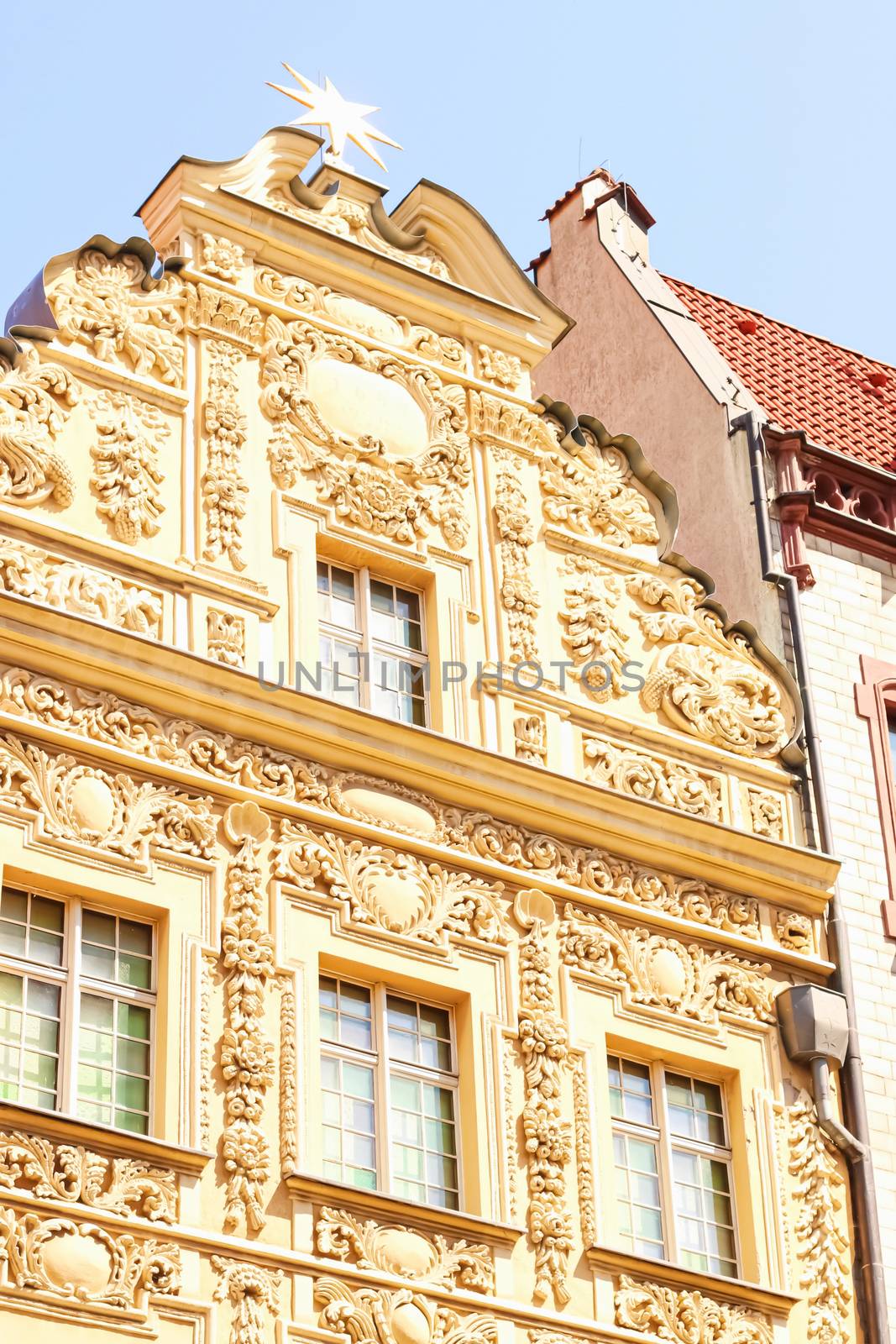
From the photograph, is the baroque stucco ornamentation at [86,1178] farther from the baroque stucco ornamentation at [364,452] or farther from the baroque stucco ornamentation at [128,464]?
the baroque stucco ornamentation at [364,452]

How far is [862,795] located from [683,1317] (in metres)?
4.60

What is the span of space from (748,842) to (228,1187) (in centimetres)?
490

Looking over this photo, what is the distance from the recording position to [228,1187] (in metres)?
14.8

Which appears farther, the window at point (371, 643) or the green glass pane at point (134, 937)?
the window at point (371, 643)

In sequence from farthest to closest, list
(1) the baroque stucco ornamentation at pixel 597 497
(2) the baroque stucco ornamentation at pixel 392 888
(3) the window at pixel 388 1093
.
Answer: (1) the baroque stucco ornamentation at pixel 597 497, (2) the baroque stucco ornamentation at pixel 392 888, (3) the window at pixel 388 1093

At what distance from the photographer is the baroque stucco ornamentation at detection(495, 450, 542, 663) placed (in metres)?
18.2

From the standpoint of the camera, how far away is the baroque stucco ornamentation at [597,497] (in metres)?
19.2

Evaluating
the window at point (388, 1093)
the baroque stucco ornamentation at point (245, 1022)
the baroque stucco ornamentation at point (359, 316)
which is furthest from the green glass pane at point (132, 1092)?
the baroque stucco ornamentation at point (359, 316)

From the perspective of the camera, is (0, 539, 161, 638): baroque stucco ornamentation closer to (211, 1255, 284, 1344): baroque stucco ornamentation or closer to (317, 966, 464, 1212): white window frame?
(317, 966, 464, 1212): white window frame

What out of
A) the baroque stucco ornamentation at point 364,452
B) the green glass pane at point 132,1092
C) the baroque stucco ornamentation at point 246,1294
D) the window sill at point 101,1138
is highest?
the baroque stucco ornamentation at point 364,452

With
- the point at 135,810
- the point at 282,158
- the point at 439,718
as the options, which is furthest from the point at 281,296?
the point at 135,810

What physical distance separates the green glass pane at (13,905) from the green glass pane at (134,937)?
588 millimetres

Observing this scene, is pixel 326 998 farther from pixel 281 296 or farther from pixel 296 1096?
pixel 281 296

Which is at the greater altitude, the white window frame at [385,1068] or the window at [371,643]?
the window at [371,643]
